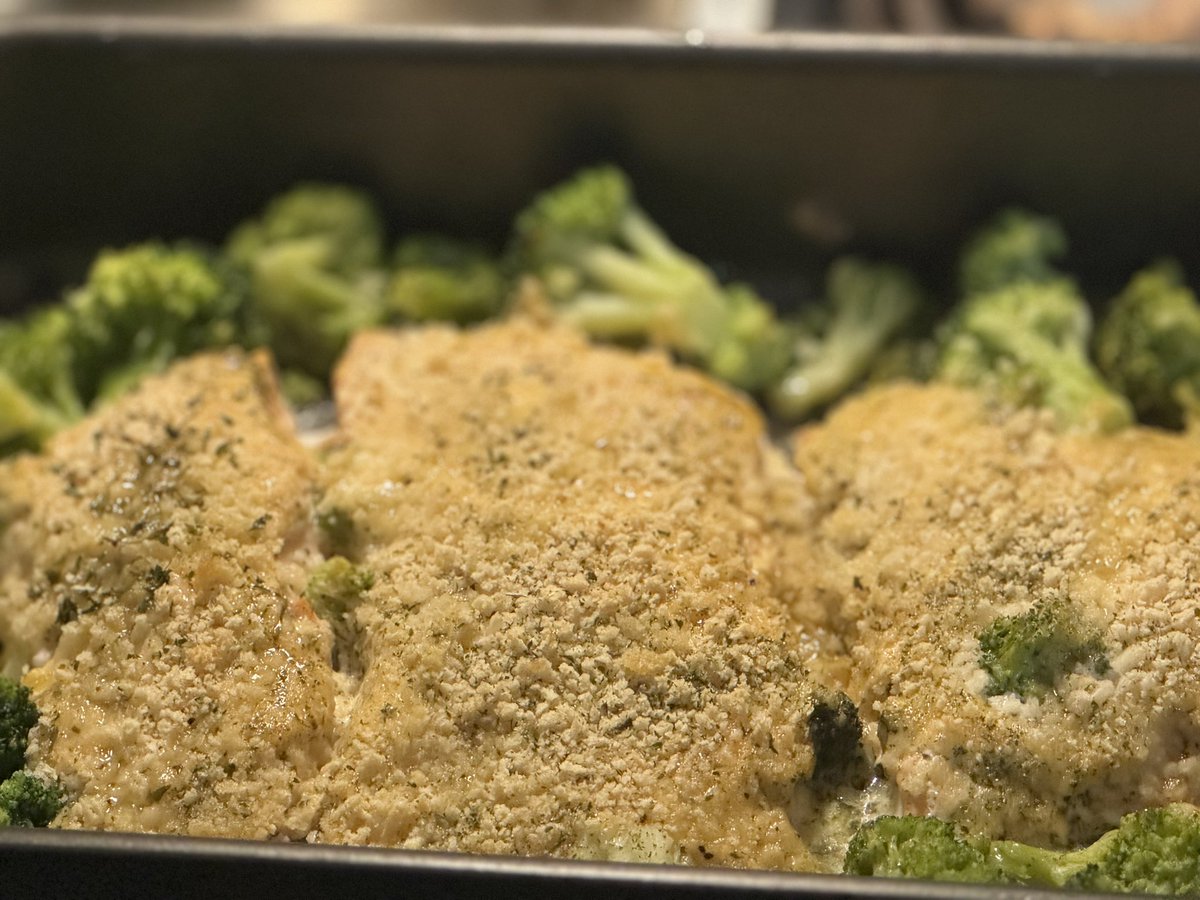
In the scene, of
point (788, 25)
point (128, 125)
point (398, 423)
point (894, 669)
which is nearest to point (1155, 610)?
point (894, 669)

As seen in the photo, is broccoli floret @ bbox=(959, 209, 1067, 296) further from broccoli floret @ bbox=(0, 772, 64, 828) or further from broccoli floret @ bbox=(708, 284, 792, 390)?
broccoli floret @ bbox=(0, 772, 64, 828)

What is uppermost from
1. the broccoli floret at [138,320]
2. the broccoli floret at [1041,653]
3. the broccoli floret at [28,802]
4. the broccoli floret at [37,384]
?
the broccoli floret at [138,320]

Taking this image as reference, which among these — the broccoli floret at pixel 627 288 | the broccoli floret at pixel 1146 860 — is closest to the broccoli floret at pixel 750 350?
the broccoli floret at pixel 627 288

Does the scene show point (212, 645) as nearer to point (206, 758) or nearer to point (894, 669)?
point (206, 758)

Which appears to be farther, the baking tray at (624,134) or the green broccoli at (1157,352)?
the baking tray at (624,134)

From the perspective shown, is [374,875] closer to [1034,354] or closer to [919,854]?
[919,854]

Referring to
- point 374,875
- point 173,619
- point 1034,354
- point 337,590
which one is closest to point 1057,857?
point 374,875

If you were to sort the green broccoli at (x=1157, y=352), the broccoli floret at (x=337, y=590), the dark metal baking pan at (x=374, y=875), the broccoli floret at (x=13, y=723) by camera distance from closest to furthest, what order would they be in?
1. the dark metal baking pan at (x=374, y=875)
2. the broccoli floret at (x=13, y=723)
3. the broccoli floret at (x=337, y=590)
4. the green broccoli at (x=1157, y=352)

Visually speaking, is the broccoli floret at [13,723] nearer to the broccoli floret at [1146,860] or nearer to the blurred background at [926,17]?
the broccoli floret at [1146,860]
